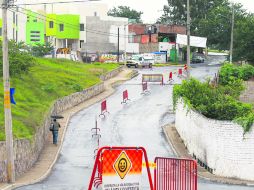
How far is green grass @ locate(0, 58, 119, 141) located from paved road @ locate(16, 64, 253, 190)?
236 centimetres

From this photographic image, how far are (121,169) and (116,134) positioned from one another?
1010 inches

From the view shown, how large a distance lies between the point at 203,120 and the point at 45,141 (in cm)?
1023

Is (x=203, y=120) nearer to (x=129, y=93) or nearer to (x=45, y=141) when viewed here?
(x=45, y=141)

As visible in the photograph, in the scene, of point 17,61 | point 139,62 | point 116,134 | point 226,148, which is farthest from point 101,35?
point 226,148

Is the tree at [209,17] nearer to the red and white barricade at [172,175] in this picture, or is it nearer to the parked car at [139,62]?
the parked car at [139,62]

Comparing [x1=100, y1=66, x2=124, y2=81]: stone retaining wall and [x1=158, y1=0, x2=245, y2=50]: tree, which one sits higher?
[x1=158, y1=0, x2=245, y2=50]: tree

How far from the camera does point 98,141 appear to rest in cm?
3638

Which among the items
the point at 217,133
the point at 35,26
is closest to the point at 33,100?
the point at 217,133

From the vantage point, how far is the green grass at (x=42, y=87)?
32.2 metres

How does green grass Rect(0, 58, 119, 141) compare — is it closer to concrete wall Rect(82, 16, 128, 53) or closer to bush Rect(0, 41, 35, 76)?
bush Rect(0, 41, 35, 76)

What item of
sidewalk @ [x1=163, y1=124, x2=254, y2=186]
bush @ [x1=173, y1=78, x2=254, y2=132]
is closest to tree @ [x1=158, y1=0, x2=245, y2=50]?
sidewalk @ [x1=163, y1=124, x2=254, y2=186]

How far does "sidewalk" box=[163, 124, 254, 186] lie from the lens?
91.0 ft

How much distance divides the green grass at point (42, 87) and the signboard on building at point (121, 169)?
1389cm

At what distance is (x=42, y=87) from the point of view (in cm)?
4872
